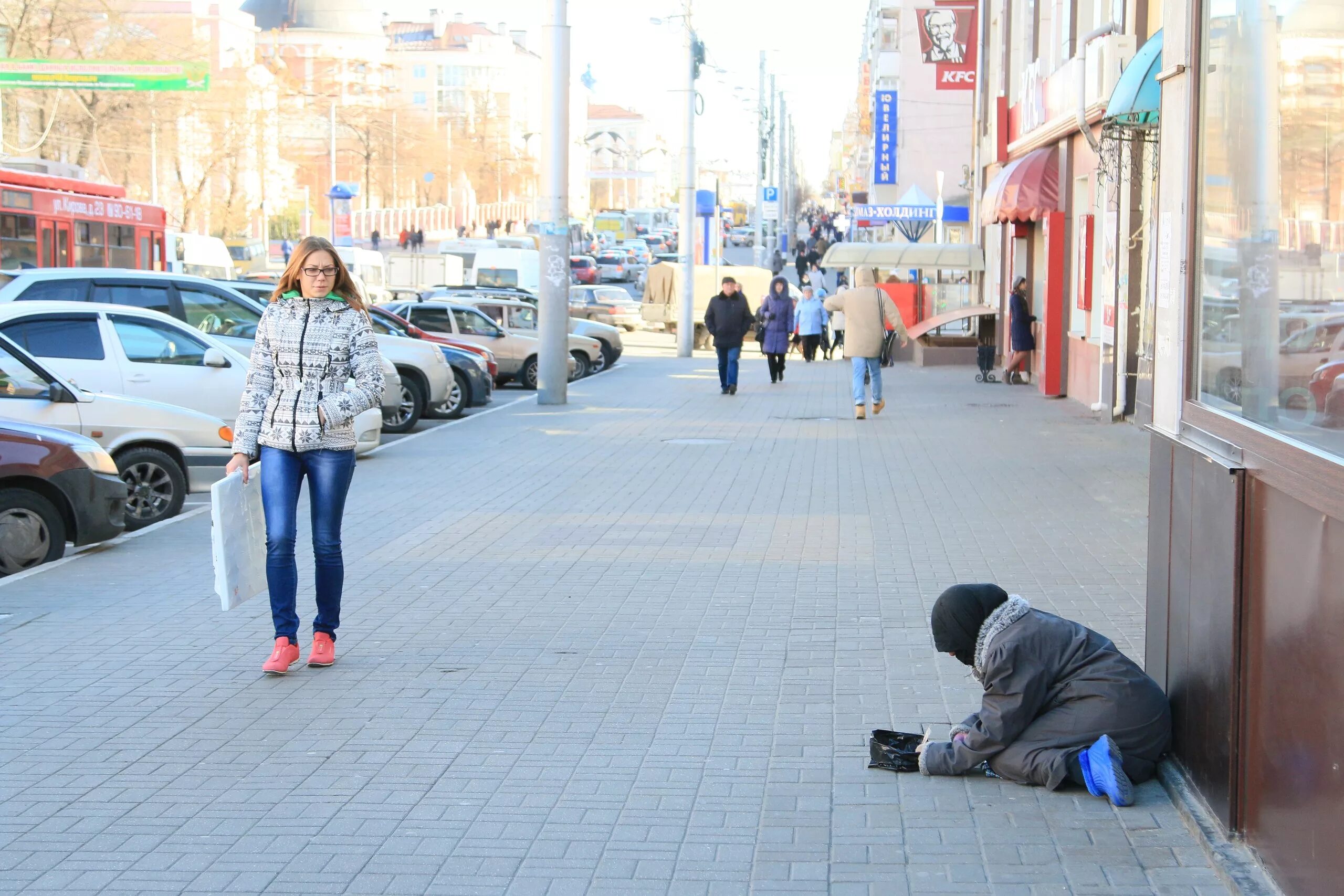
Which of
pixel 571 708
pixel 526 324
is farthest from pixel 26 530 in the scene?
pixel 526 324

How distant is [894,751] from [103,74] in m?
31.2

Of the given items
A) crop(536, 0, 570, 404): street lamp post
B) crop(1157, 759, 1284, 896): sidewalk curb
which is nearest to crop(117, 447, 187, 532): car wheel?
crop(1157, 759, 1284, 896): sidewalk curb

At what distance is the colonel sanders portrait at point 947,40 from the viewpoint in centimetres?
3431

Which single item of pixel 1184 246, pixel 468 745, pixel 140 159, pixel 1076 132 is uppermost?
pixel 140 159

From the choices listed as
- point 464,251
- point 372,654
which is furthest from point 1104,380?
point 464,251

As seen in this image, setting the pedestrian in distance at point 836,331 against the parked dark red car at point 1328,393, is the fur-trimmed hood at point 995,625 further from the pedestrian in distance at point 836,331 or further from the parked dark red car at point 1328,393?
the pedestrian in distance at point 836,331

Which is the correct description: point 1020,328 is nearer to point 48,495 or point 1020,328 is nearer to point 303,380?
point 48,495

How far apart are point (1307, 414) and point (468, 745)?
10.0ft

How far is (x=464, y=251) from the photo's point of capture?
5609 centimetres

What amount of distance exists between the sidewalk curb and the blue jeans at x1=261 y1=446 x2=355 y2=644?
340 cm

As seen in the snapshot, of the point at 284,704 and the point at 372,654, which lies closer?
the point at 284,704

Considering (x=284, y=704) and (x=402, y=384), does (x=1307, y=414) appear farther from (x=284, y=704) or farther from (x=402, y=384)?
(x=402, y=384)

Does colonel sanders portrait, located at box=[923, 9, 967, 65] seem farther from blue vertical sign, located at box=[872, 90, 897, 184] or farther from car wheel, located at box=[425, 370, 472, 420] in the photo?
blue vertical sign, located at box=[872, 90, 897, 184]

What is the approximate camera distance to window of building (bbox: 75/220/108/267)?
2411cm
